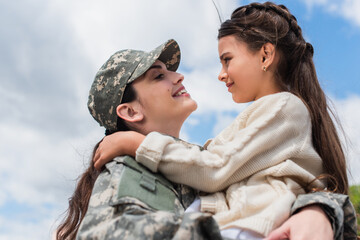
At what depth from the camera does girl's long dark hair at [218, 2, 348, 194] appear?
9.68ft

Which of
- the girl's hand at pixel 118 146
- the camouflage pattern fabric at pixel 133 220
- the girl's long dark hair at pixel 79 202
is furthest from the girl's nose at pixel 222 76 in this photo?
the camouflage pattern fabric at pixel 133 220

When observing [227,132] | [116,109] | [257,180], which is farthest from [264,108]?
[116,109]

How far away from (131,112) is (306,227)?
5.15ft

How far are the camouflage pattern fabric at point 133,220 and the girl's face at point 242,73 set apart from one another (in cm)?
102

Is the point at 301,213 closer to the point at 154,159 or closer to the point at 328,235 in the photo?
the point at 328,235

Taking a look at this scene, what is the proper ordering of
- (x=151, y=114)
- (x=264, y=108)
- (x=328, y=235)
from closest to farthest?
1. (x=328, y=235)
2. (x=264, y=108)
3. (x=151, y=114)

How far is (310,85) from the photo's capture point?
10.7 feet

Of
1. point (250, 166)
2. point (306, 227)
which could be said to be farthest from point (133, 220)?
point (306, 227)

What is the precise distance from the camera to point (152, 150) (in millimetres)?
2529

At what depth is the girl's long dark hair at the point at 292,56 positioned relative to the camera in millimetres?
2949

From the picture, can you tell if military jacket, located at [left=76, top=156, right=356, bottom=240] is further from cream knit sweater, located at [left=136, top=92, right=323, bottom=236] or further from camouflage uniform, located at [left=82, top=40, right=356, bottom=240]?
cream knit sweater, located at [left=136, top=92, right=323, bottom=236]

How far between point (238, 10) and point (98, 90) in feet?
4.53

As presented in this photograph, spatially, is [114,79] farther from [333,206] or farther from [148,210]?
[333,206]

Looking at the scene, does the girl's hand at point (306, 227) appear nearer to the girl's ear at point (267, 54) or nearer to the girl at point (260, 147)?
the girl at point (260, 147)
